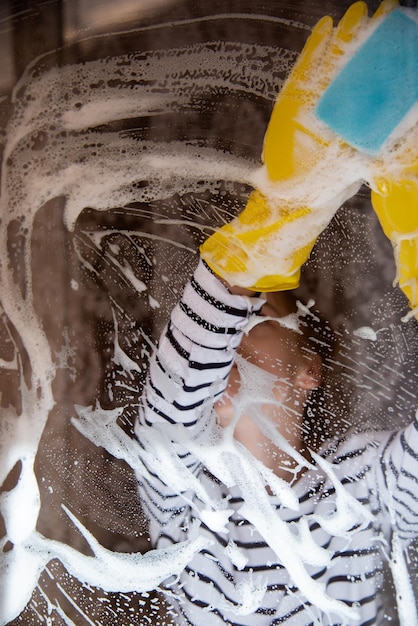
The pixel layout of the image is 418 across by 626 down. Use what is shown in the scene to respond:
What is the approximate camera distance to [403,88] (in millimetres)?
489

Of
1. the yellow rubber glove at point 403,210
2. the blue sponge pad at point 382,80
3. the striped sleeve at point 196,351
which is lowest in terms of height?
the striped sleeve at point 196,351

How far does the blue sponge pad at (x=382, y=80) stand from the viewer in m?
0.49

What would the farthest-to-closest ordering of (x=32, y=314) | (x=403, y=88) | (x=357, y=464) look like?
(x=32, y=314)
(x=357, y=464)
(x=403, y=88)

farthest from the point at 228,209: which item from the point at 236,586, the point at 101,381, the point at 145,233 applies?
the point at 236,586

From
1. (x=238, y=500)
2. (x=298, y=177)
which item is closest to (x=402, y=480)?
(x=238, y=500)

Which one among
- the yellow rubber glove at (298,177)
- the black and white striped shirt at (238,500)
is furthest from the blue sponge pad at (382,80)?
the black and white striped shirt at (238,500)

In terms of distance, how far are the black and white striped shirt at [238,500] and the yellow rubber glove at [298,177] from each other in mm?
41

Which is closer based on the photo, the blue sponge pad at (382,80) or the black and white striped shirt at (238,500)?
the blue sponge pad at (382,80)

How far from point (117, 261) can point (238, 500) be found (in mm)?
322

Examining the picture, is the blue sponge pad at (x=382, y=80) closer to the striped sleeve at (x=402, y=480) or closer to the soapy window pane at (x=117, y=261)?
the soapy window pane at (x=117, y=261)

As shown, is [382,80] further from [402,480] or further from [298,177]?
[402,480]

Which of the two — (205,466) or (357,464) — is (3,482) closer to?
(205,466)

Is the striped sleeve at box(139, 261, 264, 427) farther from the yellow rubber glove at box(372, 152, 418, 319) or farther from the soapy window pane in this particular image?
the yellow rubber glove at box(372, 152, 418, 319)

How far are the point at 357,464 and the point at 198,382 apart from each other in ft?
0.65
